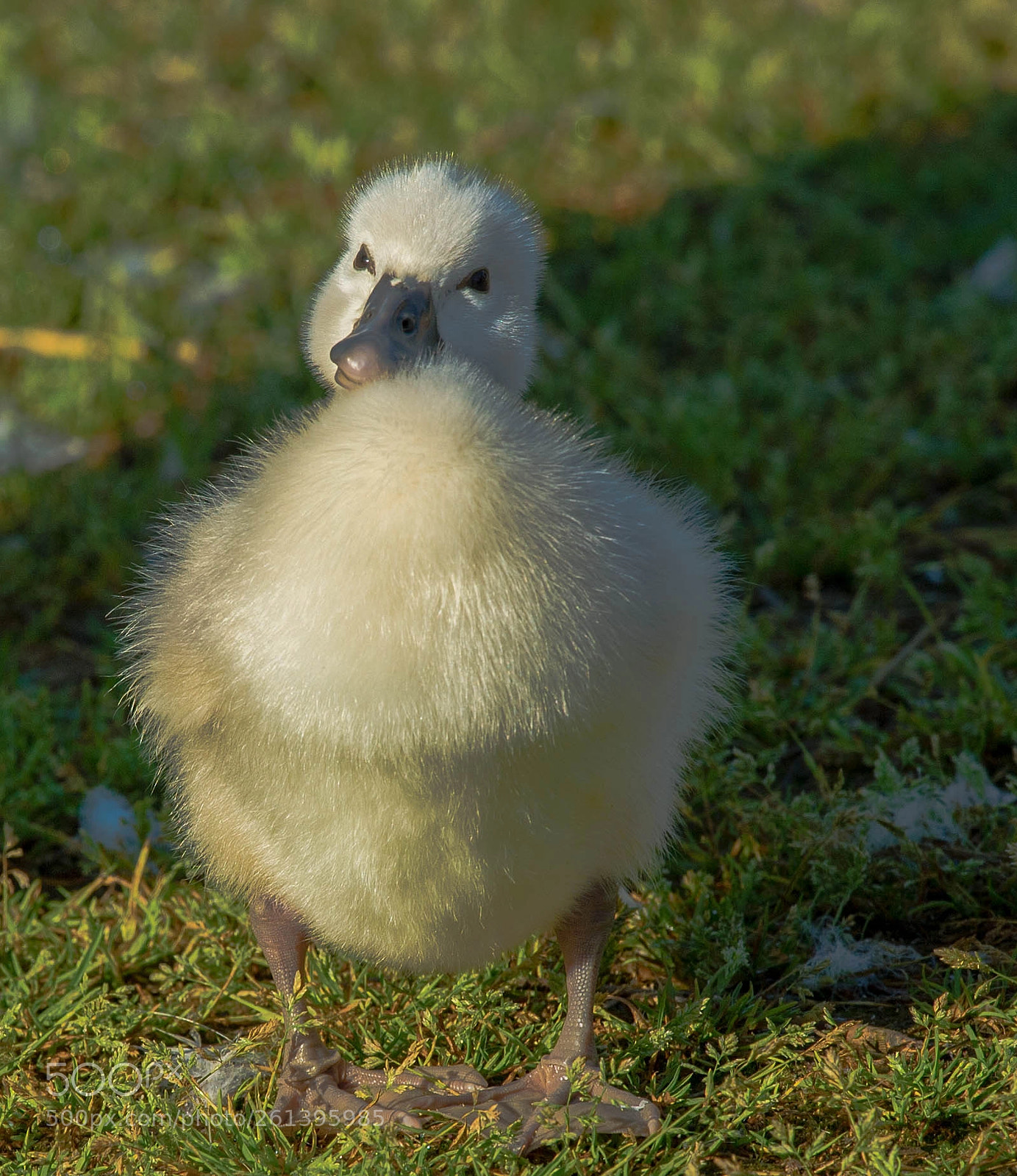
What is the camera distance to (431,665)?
2.41 metres

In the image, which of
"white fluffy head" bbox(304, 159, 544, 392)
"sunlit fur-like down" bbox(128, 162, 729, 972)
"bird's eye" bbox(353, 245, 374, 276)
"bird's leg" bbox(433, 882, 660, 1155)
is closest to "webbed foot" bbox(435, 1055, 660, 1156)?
"bird's leg" bbox(433, 882, 660, 1155)

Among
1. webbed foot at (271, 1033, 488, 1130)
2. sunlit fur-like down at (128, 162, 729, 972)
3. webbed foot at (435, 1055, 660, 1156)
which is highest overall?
sunlit fur-like down at (128, 162, 729, 972)

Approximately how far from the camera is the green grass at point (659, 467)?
2914 mm

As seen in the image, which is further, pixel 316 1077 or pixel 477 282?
pixel 477 282

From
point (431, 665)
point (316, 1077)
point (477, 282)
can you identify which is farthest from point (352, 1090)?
point (477, 282)

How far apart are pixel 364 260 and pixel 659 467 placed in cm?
172

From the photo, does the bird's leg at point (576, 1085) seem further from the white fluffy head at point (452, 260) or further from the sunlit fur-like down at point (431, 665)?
the white fluffy head at point (452, 260)

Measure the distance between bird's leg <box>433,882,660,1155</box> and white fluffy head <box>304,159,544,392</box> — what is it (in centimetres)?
119

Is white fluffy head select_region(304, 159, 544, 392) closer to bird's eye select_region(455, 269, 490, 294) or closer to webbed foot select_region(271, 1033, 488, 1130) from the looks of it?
bird's eye select_region(455, 269, 490, 294)

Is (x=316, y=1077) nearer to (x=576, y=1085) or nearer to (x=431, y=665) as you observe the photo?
(x=576, y=1085)

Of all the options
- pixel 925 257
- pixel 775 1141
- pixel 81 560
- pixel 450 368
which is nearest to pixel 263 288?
pixel 81 560

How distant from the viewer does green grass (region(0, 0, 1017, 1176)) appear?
9.56 ft

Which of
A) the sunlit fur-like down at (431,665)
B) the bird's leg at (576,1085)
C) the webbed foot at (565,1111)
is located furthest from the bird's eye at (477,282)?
the webbed foot at (565,1111)

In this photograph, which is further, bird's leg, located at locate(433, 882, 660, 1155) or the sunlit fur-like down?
bird's leg, located at locate(433, 882, 660, 1155)
